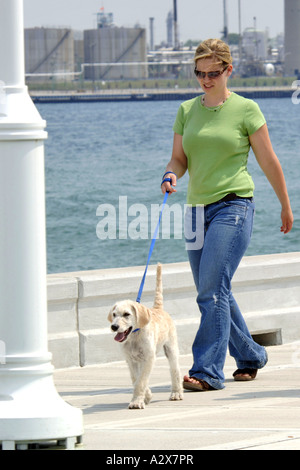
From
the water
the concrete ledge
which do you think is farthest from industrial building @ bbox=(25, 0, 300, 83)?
the concrete ledge

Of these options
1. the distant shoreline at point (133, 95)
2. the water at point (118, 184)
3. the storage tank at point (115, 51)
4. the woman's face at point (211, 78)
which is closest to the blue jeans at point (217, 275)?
the woman's face at point (211, 78)

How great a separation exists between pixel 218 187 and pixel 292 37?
134 m

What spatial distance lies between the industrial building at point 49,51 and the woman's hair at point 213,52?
138 metres

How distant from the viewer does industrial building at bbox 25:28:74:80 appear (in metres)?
148

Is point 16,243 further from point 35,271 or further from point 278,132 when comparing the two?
point 278,132

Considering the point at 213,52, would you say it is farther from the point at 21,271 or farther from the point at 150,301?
the point at 21,271

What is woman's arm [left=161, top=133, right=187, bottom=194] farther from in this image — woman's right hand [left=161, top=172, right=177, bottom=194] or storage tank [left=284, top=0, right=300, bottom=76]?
storage tank [left=284, top=0, right=300, bottom=76]

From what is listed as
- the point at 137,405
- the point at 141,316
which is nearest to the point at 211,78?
the point at 141,316

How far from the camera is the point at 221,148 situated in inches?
236

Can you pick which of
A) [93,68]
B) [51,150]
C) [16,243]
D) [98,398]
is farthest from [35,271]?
[93,68]

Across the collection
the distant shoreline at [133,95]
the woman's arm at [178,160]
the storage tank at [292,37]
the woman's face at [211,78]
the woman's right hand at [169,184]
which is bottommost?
the woman's right hand at [169,184]

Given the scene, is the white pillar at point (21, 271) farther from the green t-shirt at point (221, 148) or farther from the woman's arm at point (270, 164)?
the woman's arm at point (270, 164)

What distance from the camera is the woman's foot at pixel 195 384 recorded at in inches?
238

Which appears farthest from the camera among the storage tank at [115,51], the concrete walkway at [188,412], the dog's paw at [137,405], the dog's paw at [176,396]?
the storage tank at [115,51]
